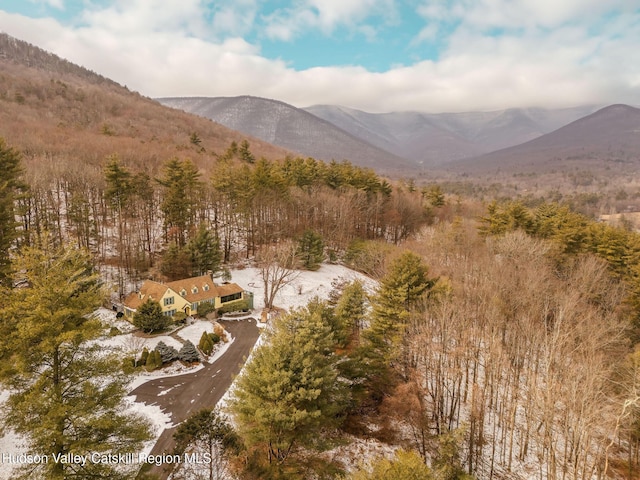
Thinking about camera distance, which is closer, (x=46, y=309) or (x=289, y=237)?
(x=46, y=309)

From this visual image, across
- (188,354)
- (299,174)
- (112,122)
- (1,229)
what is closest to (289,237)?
(299,174)

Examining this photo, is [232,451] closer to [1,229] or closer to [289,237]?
[1,229]

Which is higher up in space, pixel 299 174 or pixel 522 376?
pixel 299 174

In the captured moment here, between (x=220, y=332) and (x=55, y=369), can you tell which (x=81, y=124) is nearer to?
(x=220, y=332)

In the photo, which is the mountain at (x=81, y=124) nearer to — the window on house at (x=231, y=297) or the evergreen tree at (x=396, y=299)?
the window on house at (x=231, y=297)

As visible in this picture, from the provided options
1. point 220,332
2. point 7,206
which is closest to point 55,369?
point 220,332

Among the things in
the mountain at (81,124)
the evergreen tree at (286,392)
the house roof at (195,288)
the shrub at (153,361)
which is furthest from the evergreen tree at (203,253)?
the evergreen tree at (286,392)

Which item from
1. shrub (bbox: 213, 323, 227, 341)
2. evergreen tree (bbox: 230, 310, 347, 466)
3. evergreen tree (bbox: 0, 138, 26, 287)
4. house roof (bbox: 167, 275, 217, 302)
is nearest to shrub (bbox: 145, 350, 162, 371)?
shrub (bbox: 213, 323, 227, 341)

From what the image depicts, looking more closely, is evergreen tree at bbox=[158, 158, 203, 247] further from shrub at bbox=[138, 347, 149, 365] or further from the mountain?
shrub at bbox=[138, 347, 149, 365]


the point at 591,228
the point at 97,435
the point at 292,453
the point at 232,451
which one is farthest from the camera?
the point at 591,228
